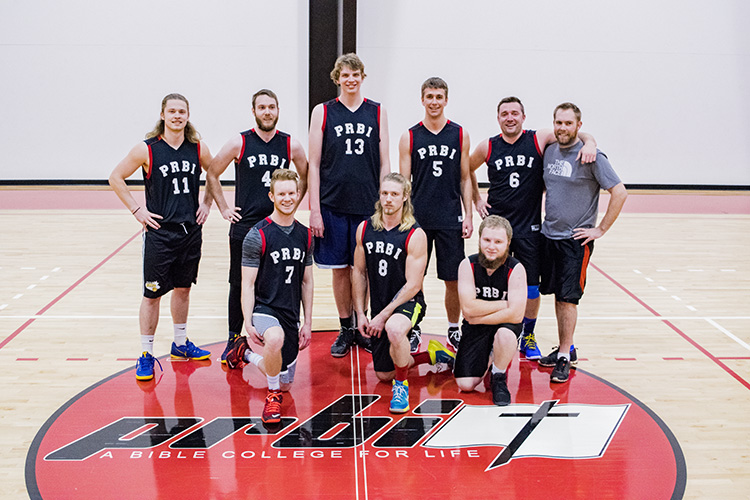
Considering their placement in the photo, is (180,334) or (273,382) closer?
(273,382)

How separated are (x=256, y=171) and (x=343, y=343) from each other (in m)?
1.30

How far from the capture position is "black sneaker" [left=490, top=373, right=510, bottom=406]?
403 centimetres

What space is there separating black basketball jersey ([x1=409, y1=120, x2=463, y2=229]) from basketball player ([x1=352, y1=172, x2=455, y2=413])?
0.46 metres

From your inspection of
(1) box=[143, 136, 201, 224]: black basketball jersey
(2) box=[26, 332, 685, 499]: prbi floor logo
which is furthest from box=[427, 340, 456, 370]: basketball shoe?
(1) box=[143, 136, 201, 224]: black basketball jersey

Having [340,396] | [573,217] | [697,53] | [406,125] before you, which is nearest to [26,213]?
[406,125]

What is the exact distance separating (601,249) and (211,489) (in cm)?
620

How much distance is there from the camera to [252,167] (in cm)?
441

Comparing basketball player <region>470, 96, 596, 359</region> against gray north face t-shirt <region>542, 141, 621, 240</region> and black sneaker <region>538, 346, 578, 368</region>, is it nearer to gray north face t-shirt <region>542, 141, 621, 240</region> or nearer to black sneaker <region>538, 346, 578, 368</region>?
gray north face t-shirt <region>542, 141, 621, 240</region>

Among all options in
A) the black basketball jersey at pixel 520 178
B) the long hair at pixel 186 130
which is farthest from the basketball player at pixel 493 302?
the long hair at pixel 186 130

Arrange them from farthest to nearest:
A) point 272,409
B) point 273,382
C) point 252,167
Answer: point 252,167 → point 273,382 → point 272,409

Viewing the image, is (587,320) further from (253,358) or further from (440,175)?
(253,358)

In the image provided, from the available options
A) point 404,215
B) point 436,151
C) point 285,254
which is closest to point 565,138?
point 436,151

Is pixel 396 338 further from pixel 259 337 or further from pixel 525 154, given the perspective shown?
pixel 525 154

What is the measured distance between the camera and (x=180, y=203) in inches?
171
